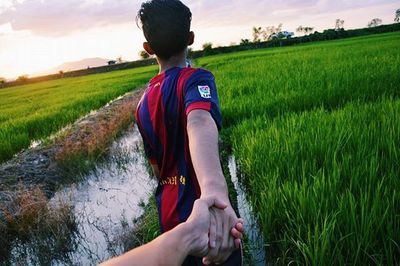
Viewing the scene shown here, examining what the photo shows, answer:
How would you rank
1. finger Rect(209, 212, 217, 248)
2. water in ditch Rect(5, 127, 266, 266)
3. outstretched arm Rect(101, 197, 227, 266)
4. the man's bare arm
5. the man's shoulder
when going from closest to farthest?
outstretched arm Rect(101, 197, 227, 266) < finger Rect(209, 212, 217, 248) < the man's bare arm < the man's shoulder < water in ditch Rect(5, 127, 266, 266)

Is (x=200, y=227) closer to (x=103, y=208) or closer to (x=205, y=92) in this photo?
(x=205, y=92)

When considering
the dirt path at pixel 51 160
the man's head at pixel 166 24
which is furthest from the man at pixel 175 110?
the dirt path at pixel 51 160

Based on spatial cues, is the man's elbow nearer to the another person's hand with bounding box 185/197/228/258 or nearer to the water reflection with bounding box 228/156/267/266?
the another person's hand with bounding box 185/197/228/258

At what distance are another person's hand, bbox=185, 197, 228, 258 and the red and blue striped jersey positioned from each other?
1.28ft

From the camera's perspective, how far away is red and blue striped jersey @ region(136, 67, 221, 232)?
1004 millimetres

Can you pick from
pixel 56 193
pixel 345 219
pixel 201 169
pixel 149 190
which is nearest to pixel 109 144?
pixel 56 193

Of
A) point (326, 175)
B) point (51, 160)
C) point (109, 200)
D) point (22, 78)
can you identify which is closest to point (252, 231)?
point (326, 175)

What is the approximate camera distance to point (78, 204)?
3484mm

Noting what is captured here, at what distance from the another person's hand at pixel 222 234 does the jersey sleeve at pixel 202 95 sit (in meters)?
0.31

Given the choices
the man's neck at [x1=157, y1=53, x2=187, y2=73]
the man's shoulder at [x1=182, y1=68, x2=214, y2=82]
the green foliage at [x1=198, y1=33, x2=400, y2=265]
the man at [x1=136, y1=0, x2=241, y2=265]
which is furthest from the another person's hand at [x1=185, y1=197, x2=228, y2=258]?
the green foliage at [x1=198, y1=33, x2=400, y2=265]

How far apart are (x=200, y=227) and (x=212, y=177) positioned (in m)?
0.16

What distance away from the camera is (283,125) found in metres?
3.32

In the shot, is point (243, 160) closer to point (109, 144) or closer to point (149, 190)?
point (149, 190)

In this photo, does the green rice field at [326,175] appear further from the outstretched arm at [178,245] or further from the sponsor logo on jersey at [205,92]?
the outstretched arm at [178,245]
